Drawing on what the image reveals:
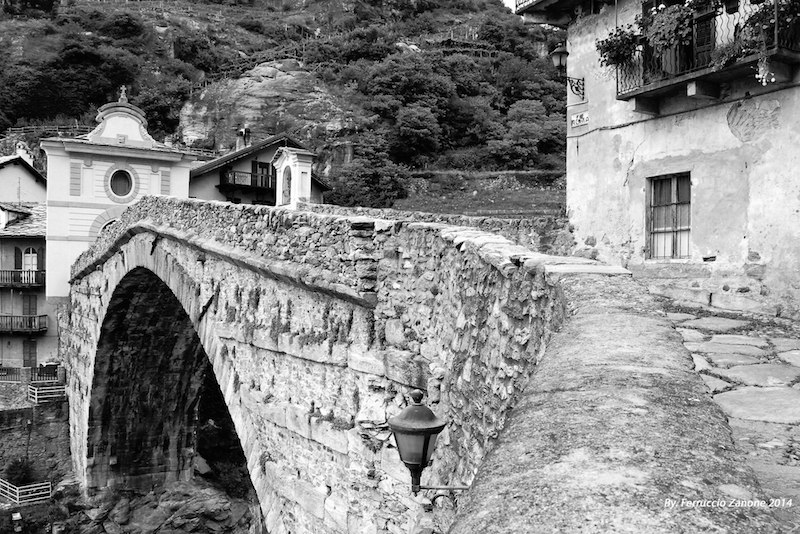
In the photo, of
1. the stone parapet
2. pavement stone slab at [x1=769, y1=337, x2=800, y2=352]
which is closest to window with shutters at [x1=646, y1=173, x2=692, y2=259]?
pavement stone slab at [x1=769, y1=337, x2=800, y2=352]

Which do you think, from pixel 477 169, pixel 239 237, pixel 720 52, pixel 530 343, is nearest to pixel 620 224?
pixel 720 52

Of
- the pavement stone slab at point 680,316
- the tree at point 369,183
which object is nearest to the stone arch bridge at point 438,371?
the pavement stone slab at point 680,316

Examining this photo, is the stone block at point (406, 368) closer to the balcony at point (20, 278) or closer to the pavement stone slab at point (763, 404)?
the pavement stone slab at point (763, 404)

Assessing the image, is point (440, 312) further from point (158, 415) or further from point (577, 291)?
point (158, 415)

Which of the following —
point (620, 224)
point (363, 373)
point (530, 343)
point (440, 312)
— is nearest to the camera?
point (530, 343)

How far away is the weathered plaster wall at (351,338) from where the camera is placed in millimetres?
3488

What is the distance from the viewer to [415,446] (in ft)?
11.0

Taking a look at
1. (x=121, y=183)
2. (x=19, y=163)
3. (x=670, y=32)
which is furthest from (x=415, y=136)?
(x=670, y=32)

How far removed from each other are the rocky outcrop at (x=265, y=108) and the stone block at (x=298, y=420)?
2974 centimetres

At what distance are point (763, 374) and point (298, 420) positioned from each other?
4156 mm

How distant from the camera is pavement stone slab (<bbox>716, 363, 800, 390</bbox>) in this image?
3.66 metres

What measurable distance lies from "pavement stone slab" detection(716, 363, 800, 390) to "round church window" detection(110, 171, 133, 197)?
22160 mm

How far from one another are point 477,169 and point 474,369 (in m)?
32.1

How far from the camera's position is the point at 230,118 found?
126 ft
